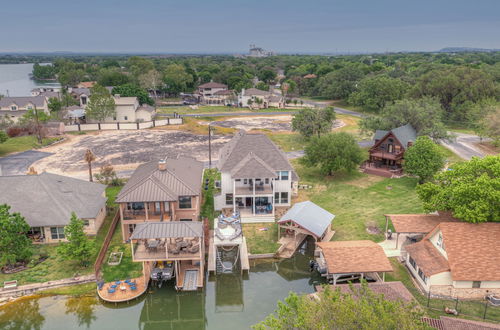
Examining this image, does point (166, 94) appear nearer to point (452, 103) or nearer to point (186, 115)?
point (186, 115)

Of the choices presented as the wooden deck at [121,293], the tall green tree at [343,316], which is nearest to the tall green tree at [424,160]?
the tall green tree at [343,316]

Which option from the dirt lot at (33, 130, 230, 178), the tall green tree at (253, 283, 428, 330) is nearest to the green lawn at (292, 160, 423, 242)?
the tall green tree at (253, 283, 428, 330)

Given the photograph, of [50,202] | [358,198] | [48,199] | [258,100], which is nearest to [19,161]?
[48,199]

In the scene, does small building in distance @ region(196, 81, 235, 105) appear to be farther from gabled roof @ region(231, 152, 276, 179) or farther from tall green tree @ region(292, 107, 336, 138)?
gabled roof @ region(231, 152, 276, 179)

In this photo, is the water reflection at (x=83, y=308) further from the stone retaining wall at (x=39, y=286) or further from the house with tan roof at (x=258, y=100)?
the house with tan roof at (x=258, y=100)

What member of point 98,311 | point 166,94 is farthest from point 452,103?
point 166,94

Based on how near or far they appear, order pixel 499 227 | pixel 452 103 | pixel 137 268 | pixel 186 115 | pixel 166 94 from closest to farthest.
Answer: pixel 499 227 < pixel 137 268 < pixel 452 103 < pixel 186 115 < pixel 166 94

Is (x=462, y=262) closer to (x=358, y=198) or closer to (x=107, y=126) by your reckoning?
(x=358, y=198)
